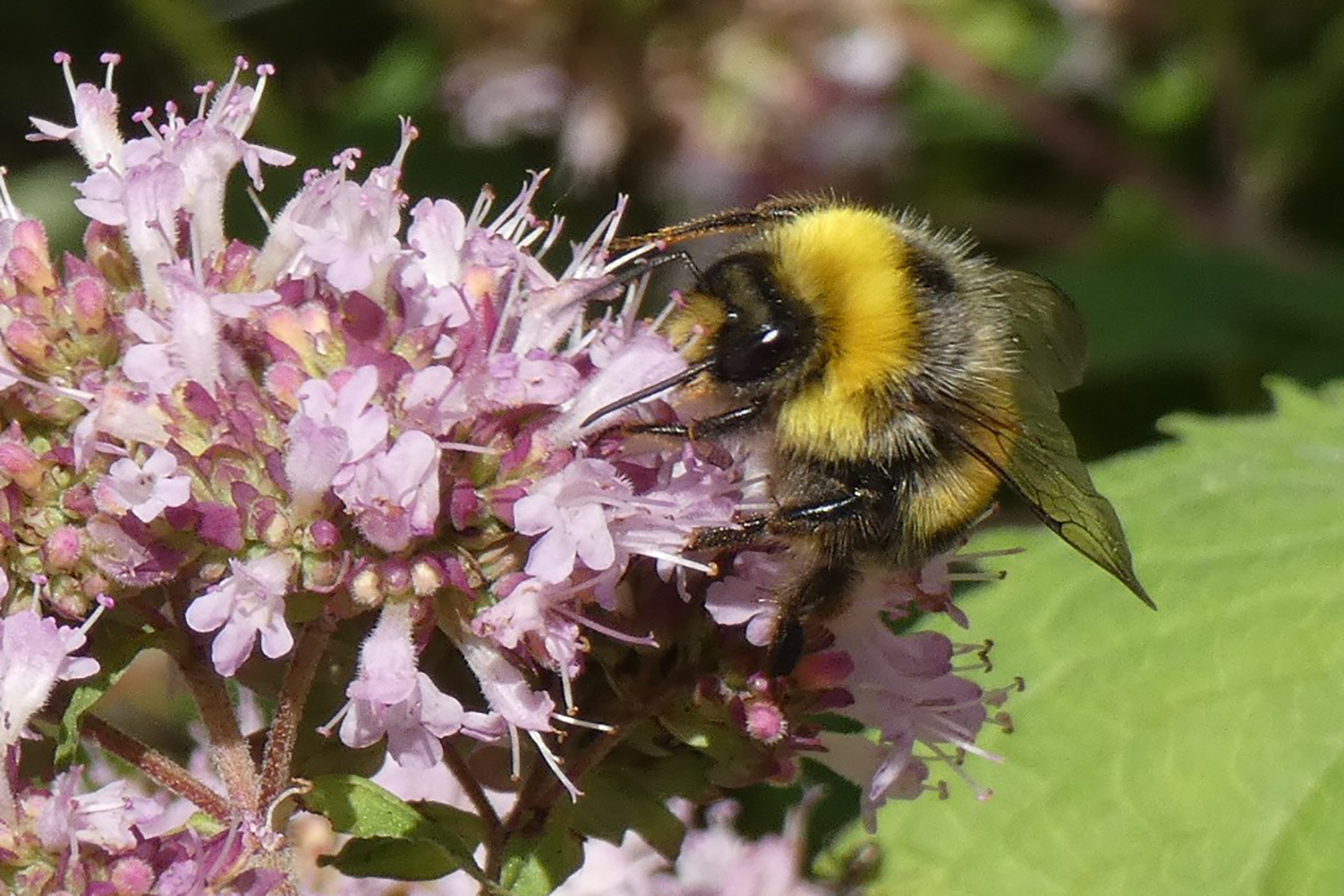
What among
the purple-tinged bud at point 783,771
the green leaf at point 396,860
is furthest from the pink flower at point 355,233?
the purple-tinged bud at point 783,771

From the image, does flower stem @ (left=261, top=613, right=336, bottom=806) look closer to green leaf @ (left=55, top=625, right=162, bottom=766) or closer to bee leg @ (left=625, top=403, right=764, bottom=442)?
green leaf @ (left=55, top=625, right=162, bottom=766)

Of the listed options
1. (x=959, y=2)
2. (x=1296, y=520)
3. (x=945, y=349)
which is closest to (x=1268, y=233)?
(x=959, y=2)

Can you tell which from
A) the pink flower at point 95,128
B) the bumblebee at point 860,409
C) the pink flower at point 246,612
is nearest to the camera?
the pink flower at point 246,612

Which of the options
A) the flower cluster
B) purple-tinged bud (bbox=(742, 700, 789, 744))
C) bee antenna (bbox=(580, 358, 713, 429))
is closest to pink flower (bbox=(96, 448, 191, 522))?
the flower cluster

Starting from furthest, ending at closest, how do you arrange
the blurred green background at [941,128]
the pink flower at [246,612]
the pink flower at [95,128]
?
1. the blurred green background at [941,128]
2. the pink flower at [95,128]
3. the pink flower at [246,612]

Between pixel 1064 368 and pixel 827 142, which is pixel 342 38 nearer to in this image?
pixel 827 142

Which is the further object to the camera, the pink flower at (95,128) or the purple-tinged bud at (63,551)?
the pink flower at (95,128)

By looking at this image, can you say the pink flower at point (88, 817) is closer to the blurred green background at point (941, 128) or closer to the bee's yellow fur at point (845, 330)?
the bee's yellow fur at point (845, 330)
